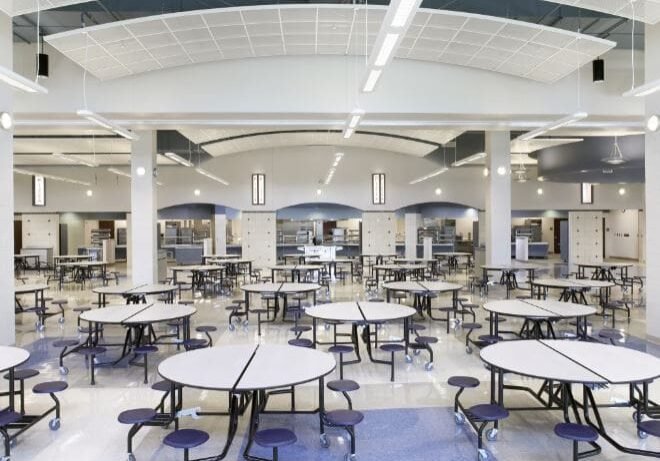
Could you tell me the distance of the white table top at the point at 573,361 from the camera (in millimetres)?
3189

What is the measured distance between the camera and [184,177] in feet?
64.4

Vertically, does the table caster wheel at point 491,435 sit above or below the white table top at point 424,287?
below

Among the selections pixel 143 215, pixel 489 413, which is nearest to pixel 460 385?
pixel 489 413

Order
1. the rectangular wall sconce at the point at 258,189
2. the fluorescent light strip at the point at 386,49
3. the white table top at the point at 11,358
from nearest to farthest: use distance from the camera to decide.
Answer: the white table top at the point at 11,358 → the fluorescent light strip at the point at 386,49 → the rectangular wall sconce at the point at 258,189

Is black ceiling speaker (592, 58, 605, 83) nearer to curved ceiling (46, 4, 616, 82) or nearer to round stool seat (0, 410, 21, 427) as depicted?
curved ceiling (46, 4, 616, 82)

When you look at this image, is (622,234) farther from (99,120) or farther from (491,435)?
(99,120)

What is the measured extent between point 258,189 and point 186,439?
16.9 meters

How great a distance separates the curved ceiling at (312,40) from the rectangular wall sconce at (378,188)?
11.0 metres

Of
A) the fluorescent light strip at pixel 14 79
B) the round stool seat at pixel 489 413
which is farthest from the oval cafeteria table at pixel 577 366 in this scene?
the fluorescent light strip at pixel 14 79

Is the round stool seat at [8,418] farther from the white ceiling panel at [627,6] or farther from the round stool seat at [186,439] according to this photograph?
the white ceiling panel at [627,6]

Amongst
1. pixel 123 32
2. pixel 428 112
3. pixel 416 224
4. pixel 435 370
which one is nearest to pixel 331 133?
pixel 416 224

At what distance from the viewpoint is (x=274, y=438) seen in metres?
3.05

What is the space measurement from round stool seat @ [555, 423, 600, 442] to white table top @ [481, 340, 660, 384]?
34cm

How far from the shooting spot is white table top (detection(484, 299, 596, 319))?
5.39 m
